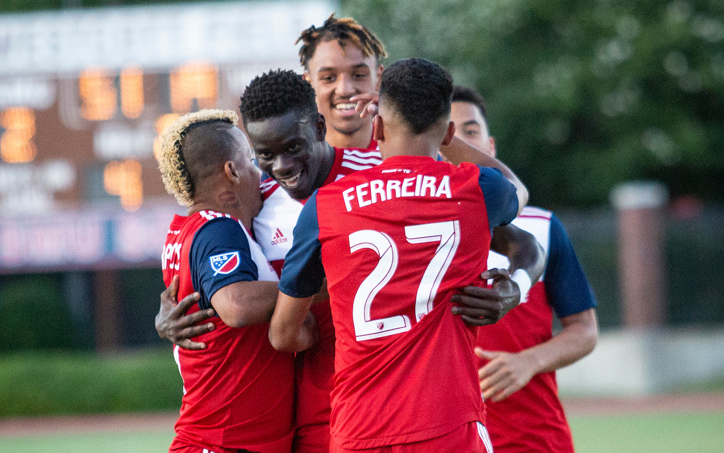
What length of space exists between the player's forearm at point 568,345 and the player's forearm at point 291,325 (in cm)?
97

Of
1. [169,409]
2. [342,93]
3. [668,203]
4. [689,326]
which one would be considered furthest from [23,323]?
[668,203]

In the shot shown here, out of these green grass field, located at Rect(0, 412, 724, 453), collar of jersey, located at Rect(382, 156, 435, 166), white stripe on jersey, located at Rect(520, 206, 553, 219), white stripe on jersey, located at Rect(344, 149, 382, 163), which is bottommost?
green grass field, located at Rect(0, 412, 724, 453)

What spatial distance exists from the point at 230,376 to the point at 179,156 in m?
0.83

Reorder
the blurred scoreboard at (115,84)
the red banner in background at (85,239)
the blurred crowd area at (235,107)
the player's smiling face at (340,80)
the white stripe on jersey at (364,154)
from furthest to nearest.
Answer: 1. the red banner in background at (85,239)
2. the blurred crowd area at (235,107)
3. the blurred scoreboard at (115,84)
4. the player's smiling face at (340,80)
5. the white stripe on jersey at (364,154)

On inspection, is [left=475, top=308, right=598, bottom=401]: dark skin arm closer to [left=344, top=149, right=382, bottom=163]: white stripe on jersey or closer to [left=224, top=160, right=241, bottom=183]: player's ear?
[left=344, top=149, right=382, bottom=163]: white stripe on jersey

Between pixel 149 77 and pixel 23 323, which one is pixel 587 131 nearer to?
pixel 149 77

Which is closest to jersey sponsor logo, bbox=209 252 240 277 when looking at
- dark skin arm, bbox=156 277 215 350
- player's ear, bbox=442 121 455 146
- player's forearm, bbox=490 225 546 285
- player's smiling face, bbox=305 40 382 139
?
dark skin arm, bbox=156 277 215 350

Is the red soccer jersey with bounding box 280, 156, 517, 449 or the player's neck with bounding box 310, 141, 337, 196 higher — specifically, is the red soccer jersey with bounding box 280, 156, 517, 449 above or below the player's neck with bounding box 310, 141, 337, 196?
below

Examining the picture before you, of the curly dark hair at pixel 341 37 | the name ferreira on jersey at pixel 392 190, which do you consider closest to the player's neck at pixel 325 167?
the name ferreira on jersey at pixel 392 190

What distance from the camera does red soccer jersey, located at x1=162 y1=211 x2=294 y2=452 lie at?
2.94 meters

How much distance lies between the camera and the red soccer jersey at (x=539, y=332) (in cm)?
338

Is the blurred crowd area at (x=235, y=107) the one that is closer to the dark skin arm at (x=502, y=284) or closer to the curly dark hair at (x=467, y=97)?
the curly dark hair at (x=467, y=97)

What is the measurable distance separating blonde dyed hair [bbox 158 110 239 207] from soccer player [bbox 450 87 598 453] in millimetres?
1223

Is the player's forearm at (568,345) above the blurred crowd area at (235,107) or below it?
below
